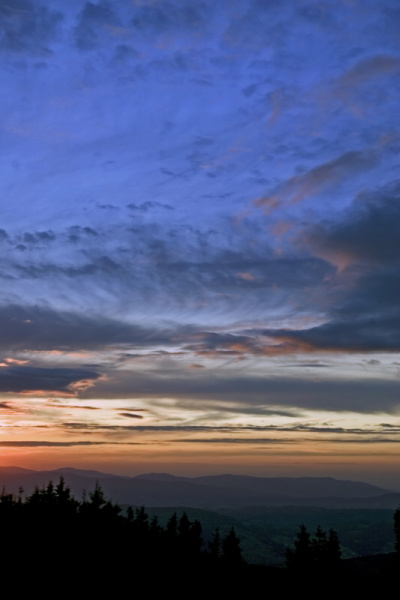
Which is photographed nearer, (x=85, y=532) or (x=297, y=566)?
(x=297, y=566)

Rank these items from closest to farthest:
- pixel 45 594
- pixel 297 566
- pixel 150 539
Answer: pixel 45 594 → pixel 297 566 → pixel 150 539

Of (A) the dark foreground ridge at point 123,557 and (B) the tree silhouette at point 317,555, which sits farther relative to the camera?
(A) the dark foreground ridge at point 123,557

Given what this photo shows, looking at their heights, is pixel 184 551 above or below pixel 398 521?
below

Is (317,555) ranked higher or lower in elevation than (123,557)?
higher

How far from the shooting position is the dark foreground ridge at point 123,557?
91.2m

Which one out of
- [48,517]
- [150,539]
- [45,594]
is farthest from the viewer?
[150,539]

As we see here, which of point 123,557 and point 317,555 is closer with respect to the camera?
point 317,555

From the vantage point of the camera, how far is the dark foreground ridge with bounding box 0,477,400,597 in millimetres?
91200

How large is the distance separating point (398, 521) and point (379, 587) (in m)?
16.6

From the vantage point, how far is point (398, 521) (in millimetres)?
103688

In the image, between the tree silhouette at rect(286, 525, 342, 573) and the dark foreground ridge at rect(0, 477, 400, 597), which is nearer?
the tree silhouette at rect(286, 525, 342, 573)

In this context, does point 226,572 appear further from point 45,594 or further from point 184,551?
point 45,594

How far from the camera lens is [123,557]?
110m

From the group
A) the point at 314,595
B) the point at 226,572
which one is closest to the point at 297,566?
the point at 314,595
